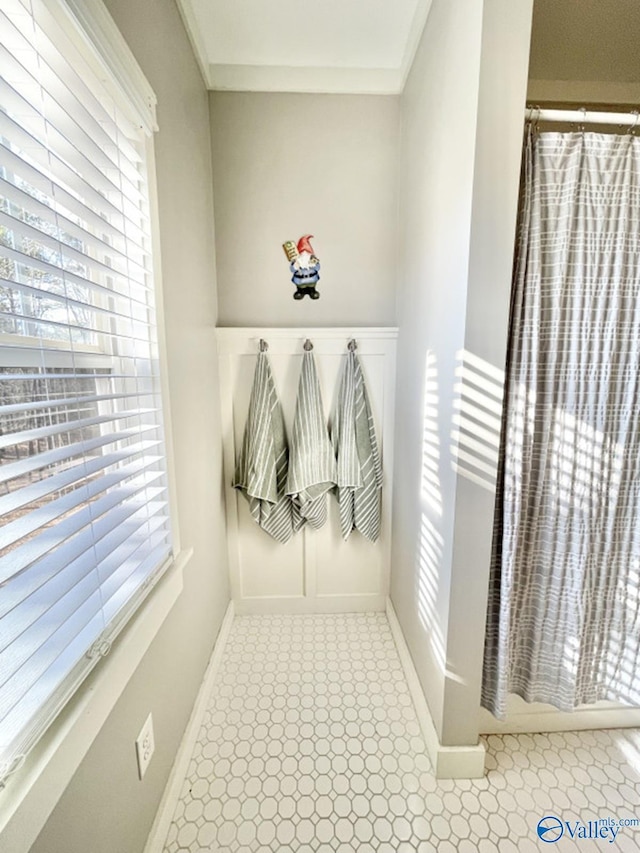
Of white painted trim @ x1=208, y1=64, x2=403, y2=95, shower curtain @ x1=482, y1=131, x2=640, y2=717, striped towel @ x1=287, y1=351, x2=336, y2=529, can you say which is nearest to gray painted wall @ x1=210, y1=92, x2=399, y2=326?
white painted trim @ x1=208, y1=64, x2=403, y2=95

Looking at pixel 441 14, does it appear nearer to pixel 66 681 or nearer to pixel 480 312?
pixel 480 312

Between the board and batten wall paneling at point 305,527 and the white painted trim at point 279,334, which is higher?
the white painted trim at point 279,334

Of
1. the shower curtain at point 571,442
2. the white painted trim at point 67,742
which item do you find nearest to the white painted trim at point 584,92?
the shower curtain at point 571,442

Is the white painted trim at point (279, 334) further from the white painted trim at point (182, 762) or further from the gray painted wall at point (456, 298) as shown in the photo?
the white painted trim at point (182, 762)

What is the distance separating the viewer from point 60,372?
2.26ft

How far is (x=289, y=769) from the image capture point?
1.14 m

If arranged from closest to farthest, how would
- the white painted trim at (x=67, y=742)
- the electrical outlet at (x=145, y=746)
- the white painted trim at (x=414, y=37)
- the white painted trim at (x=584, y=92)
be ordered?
1. the white painted trim at (x=67, y=742)
2. the electrical outlet at (x=145, y=746)
3. the white painted trim at (x=414, y=37)
4. the white painted trim at (x=584, y=92)

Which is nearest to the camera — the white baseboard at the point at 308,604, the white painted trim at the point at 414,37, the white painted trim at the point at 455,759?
the white painted trim at the point at 455,759

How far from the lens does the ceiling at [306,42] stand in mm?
1254

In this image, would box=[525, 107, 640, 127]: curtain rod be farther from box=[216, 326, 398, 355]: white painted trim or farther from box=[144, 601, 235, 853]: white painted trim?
box=[144, 601, 235, 853]: white painted trim

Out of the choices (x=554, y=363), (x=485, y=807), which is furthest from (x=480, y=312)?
(x=485, y=807)

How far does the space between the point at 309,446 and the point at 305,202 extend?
3.62 feet

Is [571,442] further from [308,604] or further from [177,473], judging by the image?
[308,604]

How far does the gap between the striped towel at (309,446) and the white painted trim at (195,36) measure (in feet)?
3.86
